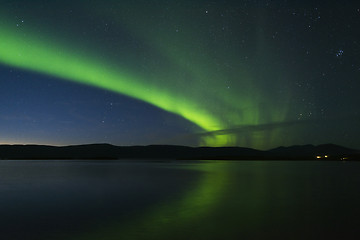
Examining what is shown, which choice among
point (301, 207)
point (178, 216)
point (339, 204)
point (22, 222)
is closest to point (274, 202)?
point (301, 207)

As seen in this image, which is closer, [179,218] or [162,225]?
[162,225]

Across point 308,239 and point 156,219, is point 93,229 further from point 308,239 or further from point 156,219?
point 308,239

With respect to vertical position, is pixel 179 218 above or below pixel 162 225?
above

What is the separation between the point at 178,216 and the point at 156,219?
1.36 m

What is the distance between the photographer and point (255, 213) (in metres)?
17.6

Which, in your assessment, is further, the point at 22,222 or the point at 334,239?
the point at 22,222

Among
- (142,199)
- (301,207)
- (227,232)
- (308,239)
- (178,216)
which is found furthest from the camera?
(142,199)

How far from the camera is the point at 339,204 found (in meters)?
21.3

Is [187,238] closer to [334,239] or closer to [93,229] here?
[93,229]

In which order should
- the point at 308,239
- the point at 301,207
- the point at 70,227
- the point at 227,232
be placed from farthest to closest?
the point at 301,207
the point at 70,227
the point at 227,232
the point at 308,239

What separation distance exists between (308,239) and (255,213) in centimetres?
589

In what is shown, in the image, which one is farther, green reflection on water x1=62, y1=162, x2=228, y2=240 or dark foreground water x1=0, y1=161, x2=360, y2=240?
dark foreground water x1=0, y1=161, x2=360, y2=240

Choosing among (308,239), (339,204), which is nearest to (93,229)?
(308,239)

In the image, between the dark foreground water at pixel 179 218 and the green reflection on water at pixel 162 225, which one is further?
the dark foreground water at pixel 179 218
